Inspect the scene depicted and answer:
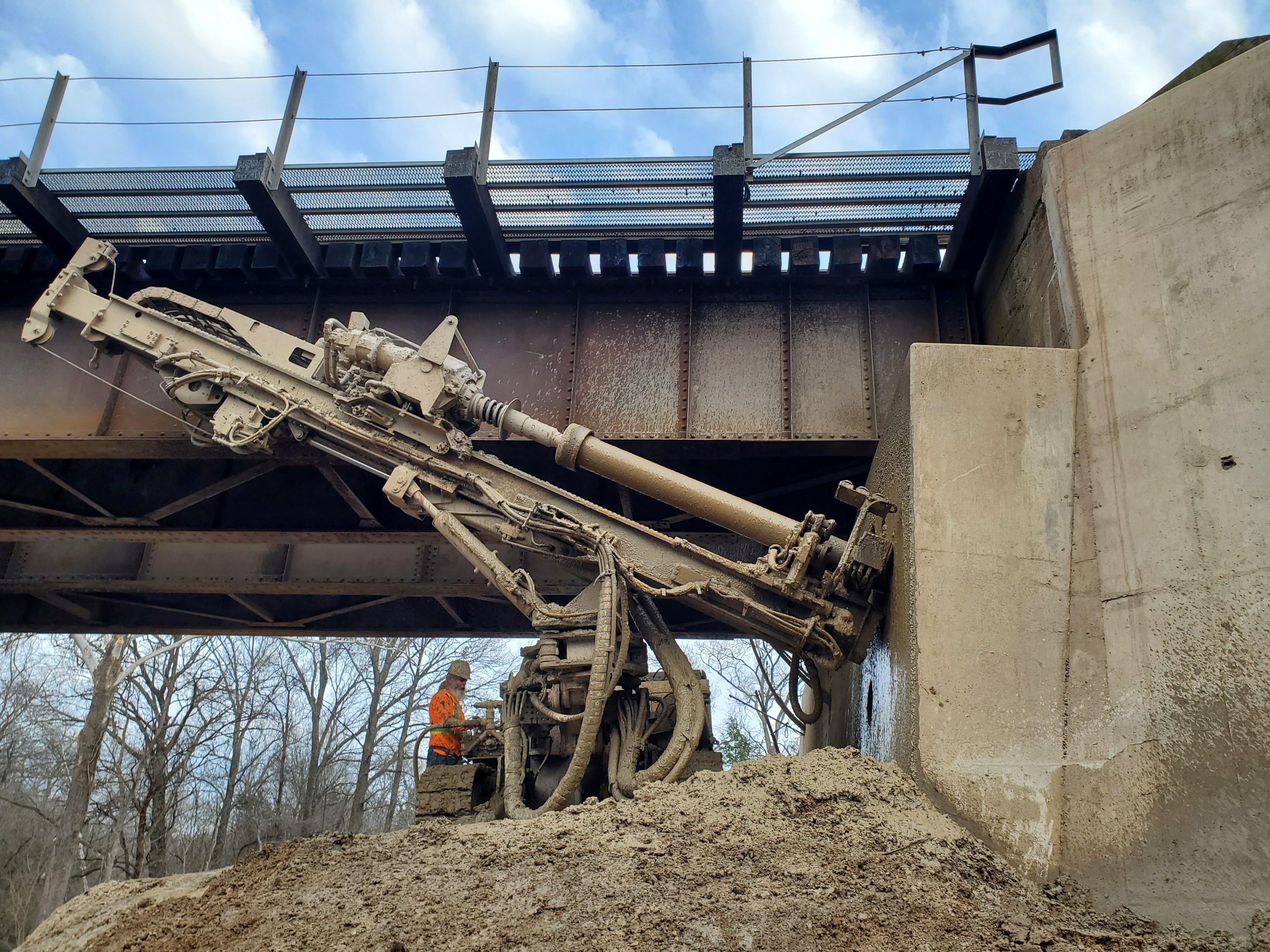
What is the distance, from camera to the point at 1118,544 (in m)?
4.67

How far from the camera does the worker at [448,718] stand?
7797 millimetres

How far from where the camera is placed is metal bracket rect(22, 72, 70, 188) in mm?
8070

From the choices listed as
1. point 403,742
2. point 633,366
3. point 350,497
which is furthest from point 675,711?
point 403,742

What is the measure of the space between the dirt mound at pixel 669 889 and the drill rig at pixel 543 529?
1.37 m

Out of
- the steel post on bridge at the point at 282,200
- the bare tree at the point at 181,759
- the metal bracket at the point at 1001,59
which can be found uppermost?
the metal bracket at the point at 1001,59

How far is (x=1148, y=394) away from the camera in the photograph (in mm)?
4863

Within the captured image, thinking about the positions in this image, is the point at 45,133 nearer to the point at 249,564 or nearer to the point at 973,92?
the point at 249,564

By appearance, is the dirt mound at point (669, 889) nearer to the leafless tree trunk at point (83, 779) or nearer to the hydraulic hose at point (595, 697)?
the hydraulic hose at point (595, 697)

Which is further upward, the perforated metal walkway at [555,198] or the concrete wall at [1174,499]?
the perforated metal walkway at [555,198]

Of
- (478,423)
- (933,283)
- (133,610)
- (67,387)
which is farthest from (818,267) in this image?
(133,610)

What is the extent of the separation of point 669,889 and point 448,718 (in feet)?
16.3

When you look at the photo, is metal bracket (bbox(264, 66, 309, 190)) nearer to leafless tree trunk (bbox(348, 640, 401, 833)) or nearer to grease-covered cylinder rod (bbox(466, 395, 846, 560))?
grease-covered cylinder rod (bbox(466, 395, 846, 560))

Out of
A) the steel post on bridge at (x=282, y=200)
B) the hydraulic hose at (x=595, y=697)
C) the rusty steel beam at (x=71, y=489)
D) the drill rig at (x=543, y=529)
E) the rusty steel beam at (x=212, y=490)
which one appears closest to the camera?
the hydraulic hose at (x=595, y=697)

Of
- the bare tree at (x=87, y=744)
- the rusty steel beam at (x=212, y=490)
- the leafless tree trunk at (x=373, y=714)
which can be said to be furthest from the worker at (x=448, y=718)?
the leafless tree trunk at (x=373, y=714)
